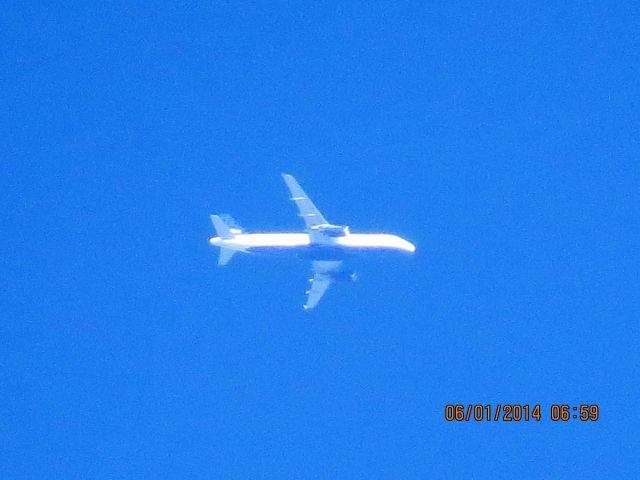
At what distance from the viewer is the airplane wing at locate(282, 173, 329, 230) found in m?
81.6

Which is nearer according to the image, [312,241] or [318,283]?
[312,241]

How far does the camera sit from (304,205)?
82.1m

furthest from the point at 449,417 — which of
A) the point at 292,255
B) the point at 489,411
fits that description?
the point at 292,255

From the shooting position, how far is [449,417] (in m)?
80.6

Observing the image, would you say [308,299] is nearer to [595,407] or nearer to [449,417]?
[449,417]

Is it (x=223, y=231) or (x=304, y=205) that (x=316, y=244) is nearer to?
(x=304, y=205)

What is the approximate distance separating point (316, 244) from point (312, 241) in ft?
1.22

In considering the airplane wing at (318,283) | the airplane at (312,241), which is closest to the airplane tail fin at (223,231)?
the airplane at (312,241)

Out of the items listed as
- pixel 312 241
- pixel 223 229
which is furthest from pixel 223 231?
pixel 312 241

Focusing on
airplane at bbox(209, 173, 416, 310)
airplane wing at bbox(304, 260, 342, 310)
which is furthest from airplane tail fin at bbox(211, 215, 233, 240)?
airplane wing at bbox(304, 260, 342, 310)

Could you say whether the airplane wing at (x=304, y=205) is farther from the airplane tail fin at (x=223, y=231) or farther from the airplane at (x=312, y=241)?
the airplane tail fin at (x=223, y=231)

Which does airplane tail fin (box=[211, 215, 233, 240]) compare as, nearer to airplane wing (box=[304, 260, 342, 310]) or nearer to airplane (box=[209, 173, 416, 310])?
airplane (box=[209, 173, 416, 310])

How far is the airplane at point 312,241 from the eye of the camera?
8169 centimetres

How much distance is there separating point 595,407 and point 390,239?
1903 centimetres
